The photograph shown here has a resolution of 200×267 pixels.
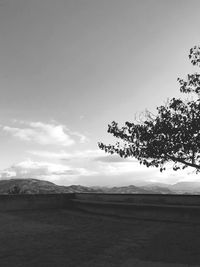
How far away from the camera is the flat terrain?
6586 mm

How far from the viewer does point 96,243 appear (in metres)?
8.35

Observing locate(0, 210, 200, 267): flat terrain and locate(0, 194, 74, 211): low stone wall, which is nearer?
locate(0, 210, 200, 267): flat terrain

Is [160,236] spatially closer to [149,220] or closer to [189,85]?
[149,220]

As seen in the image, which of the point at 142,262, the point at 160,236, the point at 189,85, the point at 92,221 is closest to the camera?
the point at 142,262

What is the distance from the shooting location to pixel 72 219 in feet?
43.7

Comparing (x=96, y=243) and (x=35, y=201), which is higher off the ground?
(x=35, y=201)

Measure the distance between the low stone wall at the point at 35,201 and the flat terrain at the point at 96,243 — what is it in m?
2.91

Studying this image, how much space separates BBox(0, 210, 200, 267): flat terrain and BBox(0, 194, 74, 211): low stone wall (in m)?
2.91

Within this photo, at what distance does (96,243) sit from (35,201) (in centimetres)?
917

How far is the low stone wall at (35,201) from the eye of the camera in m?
15.7

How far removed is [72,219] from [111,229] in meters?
2.89

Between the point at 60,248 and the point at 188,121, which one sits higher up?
the point at 188,121

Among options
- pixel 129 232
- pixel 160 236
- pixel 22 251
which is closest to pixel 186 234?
pixel 160 236

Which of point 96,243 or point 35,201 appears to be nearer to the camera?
point 96,243
